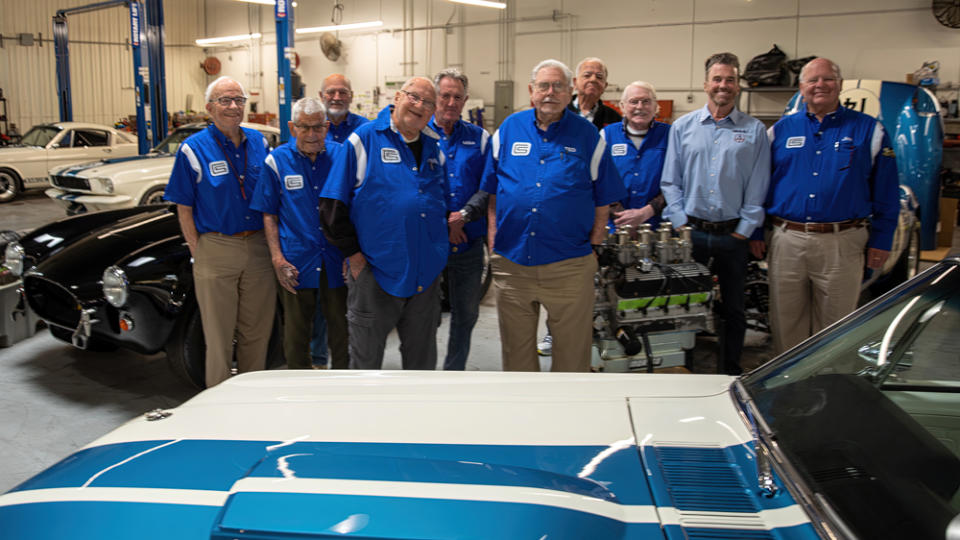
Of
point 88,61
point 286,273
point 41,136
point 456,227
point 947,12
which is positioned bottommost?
point 286,273

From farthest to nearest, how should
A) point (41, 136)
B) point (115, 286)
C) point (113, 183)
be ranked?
point (41, 136) → point (113, 183) → point (115, 286)

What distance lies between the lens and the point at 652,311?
427 centimetres

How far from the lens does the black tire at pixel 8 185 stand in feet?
45.2

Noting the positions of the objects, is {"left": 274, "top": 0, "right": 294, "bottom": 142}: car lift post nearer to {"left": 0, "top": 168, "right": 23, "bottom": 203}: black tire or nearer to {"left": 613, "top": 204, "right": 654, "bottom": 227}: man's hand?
{"left": 613, "top": 204, "right": 654, "bottom": 227}: man's hand

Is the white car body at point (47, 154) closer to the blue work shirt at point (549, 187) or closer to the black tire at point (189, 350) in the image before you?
the black tire at point (189, 350)

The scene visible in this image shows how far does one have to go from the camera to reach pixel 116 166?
10133mm

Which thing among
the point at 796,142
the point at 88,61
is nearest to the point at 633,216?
the point at 796,142

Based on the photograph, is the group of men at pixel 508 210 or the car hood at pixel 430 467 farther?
the group of men at pixel 508 210

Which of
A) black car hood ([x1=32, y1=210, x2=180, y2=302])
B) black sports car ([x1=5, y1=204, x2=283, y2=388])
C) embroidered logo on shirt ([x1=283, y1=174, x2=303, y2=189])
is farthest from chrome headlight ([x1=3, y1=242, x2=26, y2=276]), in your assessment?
embroidered logo on shirt ([x1=283, y1=174, x2=303, y2=189])

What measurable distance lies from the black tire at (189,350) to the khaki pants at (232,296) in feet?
0.28

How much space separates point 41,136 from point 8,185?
1.18 m

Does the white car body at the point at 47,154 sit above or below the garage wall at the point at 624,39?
below

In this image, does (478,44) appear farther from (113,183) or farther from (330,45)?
(113,183)

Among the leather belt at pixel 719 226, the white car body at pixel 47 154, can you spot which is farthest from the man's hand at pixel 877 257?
the white car body at pixel 47 154
